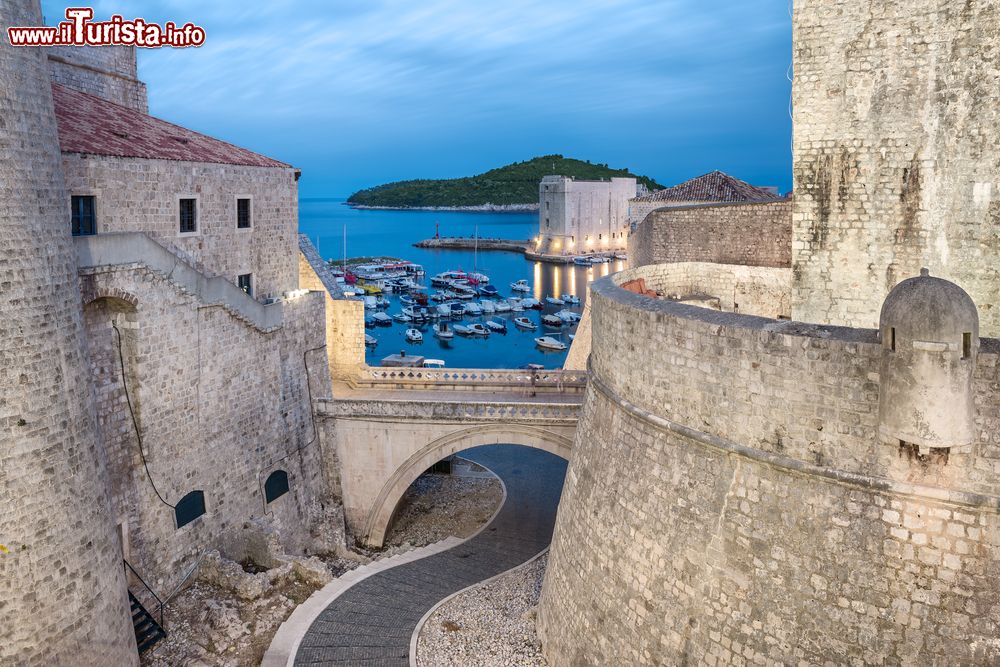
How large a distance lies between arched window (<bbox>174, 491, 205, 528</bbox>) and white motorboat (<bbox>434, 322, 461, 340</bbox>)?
129 ft

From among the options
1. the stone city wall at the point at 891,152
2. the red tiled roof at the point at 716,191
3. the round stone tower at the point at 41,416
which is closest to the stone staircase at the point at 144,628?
the round stone tower at the point at 41,416

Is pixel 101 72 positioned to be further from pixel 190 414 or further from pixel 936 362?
pixel 936 362

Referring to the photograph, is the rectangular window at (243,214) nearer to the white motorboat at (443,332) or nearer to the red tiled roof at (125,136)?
→ the red tiled roof at (125,136)

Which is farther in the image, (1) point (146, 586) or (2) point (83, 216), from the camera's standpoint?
(1) point (146, 586)

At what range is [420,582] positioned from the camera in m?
18.0

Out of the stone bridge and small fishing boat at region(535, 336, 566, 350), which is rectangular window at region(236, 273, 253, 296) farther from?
small fishing boat at region(535, 336, 566, 350)

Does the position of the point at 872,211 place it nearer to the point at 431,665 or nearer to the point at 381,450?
the point at 431,665

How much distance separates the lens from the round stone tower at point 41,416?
1102cm

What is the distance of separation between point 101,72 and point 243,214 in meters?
7.10

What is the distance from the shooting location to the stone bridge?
20.5m

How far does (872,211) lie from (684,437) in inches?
231

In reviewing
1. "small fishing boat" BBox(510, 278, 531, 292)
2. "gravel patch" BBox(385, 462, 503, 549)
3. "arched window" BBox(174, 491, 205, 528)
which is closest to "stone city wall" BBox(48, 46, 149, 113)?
"arched window" BBox(174, 491, 205, 528)

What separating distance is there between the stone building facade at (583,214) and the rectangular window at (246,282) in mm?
60990

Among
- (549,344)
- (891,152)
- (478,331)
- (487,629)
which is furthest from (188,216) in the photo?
(478,331)
